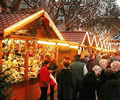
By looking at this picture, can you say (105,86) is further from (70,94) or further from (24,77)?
(24,77)

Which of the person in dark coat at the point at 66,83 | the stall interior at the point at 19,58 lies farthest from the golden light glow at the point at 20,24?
the person in dark coat at the point at 66,83

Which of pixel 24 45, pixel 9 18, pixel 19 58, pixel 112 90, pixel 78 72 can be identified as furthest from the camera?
pixel 24 45

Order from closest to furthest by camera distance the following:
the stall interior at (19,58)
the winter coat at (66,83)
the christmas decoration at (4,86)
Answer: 1. the christmas decoration at (4,86)
2. the winter coat at (66,83)
3. the stall interior at (19,58)

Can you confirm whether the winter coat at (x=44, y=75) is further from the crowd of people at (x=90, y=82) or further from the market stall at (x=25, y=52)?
the market stall at (x=25, y=52)

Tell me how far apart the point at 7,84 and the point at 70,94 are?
2.98 metres

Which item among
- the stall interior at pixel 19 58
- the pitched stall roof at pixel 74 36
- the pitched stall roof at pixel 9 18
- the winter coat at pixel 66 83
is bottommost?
the winter coat at pixel 66 83

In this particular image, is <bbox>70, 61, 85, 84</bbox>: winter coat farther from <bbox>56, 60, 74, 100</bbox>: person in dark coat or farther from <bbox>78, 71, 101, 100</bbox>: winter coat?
<bbox>78, 71, 101, 100</bbox>: winter coat

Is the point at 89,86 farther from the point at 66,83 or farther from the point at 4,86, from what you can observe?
the point at 4,86

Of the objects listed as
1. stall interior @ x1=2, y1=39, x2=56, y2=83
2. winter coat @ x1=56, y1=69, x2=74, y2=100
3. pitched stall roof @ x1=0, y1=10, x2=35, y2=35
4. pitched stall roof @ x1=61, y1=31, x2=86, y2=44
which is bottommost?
winter coat @ x1=56, y1=69, x2=74, y2=100

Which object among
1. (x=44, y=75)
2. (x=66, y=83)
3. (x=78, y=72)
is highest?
(x=78, y=72)

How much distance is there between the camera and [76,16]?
25.5m

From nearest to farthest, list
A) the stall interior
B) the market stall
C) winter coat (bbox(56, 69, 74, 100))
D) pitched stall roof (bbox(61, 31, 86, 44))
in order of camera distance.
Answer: winter coat (bbox(56, 69, 74, 100))
the market stall
the stall interior
pitched stall roof (bbox(61, 31, 86, 44))

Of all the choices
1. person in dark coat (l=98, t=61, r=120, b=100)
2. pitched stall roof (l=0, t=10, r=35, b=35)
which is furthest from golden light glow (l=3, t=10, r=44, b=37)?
person in dark coat (l=98, t=61, r=120, b=100)

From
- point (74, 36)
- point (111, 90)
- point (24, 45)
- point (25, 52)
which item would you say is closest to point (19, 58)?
point (25, 52)
